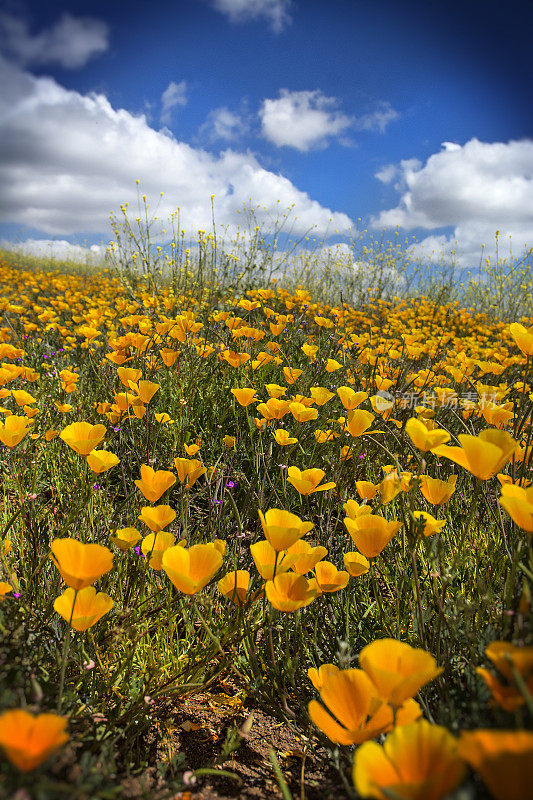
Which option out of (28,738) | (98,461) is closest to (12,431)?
(98,461)

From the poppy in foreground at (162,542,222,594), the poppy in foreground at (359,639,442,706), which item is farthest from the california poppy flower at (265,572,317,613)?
the poppy in foreground at (359,639,442,706)

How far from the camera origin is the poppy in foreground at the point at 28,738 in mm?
463

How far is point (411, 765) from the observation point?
19.7 inches

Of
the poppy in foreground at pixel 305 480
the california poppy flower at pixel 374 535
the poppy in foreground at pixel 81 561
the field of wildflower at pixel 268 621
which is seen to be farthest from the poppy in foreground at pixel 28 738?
the poppy in foreground at pixel 305 480

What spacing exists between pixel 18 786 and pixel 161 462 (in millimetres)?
1914

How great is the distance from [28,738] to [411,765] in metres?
0.42

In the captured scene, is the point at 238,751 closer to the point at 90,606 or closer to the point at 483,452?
the point at 90,606

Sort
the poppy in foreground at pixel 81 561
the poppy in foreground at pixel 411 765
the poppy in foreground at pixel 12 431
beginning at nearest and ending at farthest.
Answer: the poppy in foreground at pixel 411 765 → the poppy in foreground at pixel 81 561 → the poppy in foreground at pixel 12 431

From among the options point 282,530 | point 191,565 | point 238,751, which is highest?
point 282,530

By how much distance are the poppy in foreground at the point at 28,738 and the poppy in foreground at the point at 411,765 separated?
1.02 feet

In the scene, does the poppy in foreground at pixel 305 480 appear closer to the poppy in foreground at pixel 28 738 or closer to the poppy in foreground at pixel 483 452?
the poppy in foreground at pixel 483 452

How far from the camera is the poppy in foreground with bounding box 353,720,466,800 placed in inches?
17.3

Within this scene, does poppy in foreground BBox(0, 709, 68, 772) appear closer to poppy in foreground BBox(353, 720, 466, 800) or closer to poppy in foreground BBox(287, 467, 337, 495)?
poppy in foreground BBox(353, 720, 466, 800)

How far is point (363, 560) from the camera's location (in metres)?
1.15
